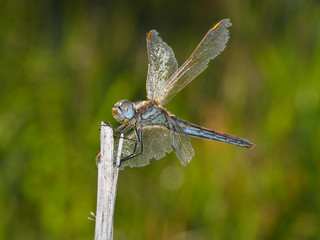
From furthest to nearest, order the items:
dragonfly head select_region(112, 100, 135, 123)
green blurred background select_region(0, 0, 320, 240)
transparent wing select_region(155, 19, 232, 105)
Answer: green blurred background select_region(0, 0, 320, 240) < transparent wing select_region(155, 19, 232, 105) < dragonfly head select_region(112, 100, 135, 123)

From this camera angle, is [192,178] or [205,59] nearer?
[205,59]

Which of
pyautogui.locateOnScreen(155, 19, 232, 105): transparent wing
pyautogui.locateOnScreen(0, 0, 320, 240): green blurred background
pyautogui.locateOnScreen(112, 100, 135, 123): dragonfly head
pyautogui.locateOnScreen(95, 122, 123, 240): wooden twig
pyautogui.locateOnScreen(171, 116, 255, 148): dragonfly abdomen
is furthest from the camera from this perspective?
pyautogui.locateOnScreen(0, 0, 320, 240): green blurred background

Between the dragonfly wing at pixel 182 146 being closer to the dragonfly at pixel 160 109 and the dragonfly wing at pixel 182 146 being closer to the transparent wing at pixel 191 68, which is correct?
the dragonfly at pixel 160 109

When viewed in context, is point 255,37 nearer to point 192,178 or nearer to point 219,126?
point 219,126

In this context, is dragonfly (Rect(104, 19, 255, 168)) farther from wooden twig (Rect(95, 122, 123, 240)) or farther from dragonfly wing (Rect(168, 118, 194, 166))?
wooden twig (Rect(95, 122, 123, 240))

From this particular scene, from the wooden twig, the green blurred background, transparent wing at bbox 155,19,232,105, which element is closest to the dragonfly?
transparent wing at bbox 155,19,232,105

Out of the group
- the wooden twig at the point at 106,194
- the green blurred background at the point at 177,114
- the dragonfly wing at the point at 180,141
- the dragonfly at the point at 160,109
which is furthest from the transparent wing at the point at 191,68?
the green blurred background at the point at 177,114

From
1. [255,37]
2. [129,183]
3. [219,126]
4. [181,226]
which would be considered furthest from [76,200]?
[255,37]
